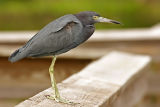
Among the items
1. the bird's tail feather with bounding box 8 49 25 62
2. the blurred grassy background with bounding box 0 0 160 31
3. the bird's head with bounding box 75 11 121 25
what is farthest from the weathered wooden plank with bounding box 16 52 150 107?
the blurred grassy background with bounding box 0 0 160 31

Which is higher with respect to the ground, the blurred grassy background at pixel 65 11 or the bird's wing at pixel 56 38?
the blurred grassy background at pixel 65 11

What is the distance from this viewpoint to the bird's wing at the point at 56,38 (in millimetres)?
3303

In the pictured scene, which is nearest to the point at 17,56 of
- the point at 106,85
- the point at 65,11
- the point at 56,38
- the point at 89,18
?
the point at 56,38

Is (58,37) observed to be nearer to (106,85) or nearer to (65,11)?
(106,85)

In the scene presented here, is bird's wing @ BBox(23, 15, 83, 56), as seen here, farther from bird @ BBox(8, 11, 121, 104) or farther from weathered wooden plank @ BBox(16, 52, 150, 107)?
weathered wooden plank @ BBox(16, 52, 150, 107)

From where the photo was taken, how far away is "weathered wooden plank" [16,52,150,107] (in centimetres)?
349

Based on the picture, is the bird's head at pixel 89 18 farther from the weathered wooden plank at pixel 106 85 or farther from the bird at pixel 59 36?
the weathered wooden plank at pixel 106 85

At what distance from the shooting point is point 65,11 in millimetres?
10578

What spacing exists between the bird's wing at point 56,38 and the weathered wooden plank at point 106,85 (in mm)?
353

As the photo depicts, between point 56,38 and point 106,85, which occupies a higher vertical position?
point 56,38

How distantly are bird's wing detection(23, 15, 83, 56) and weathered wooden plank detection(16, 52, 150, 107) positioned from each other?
353 millimetres

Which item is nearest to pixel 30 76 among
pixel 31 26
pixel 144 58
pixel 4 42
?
pixel 4 42

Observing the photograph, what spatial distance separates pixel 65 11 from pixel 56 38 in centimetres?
730

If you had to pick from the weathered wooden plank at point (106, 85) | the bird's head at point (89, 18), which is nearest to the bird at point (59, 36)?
the bird's head at point (89, 18)
